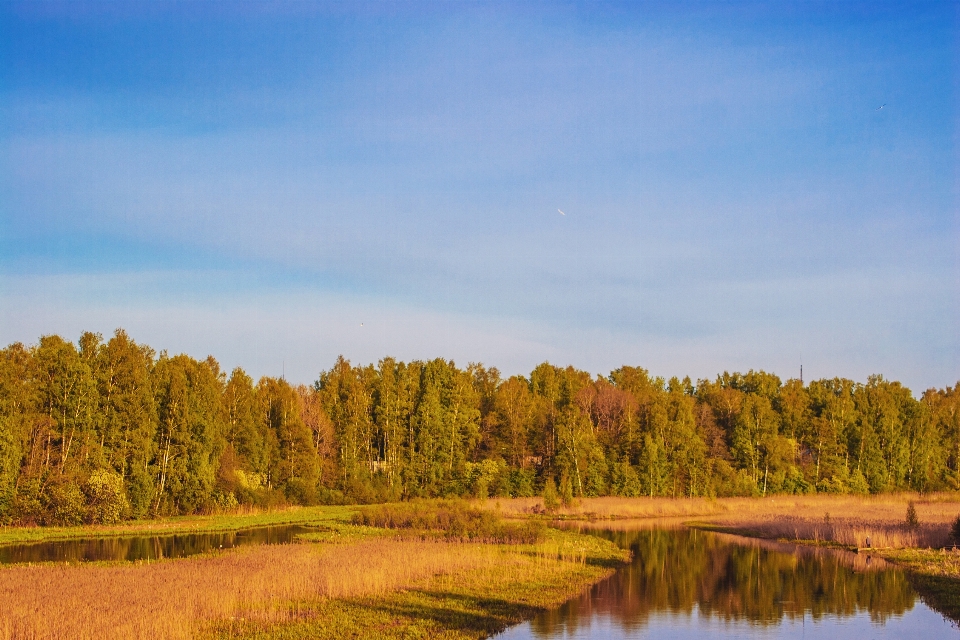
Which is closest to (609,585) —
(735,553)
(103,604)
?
(735,553)

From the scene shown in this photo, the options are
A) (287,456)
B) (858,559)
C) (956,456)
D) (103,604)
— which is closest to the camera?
(103,604)

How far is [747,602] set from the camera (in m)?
35.6

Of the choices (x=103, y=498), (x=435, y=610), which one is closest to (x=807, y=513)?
(x=435, y=610)

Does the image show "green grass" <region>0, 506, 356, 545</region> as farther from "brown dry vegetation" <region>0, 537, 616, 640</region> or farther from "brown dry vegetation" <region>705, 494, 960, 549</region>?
"brown dry vegetation" <region>705, 494, 960, 549</region>

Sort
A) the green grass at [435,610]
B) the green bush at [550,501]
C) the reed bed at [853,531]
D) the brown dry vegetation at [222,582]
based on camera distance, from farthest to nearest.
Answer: the green bush at [550,501], the reed bed at [853,531], the green grass at [435,610], the brown dry vegetation at [222,582]

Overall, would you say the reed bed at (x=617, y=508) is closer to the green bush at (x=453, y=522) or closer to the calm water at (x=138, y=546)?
the green bush at (x=453, y=522)

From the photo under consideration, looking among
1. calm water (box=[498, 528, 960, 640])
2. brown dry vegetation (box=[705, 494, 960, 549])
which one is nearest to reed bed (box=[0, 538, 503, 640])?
calm water (box=[498, 528, 960, 640])

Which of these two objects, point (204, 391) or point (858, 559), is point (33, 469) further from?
point (858, 559)

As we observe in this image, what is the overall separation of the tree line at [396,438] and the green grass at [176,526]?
2675mm

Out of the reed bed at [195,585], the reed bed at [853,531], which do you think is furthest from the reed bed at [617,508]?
the reed bed at [195,585]

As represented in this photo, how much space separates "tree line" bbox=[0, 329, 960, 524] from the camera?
2638 inches

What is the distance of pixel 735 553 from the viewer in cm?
5244

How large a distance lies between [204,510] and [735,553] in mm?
46009

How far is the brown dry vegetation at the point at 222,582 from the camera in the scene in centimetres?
A: 2409
